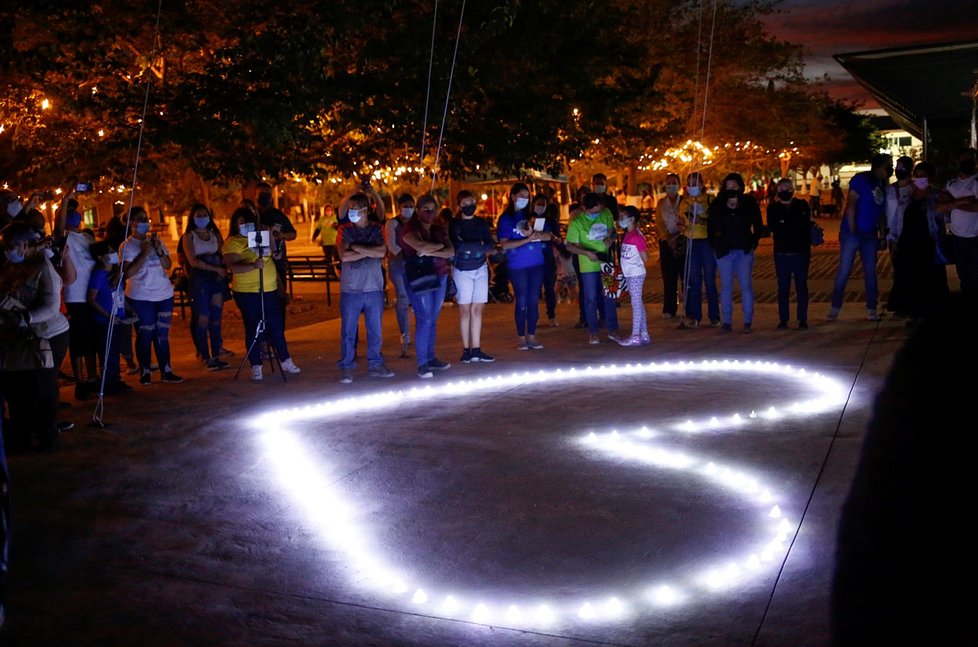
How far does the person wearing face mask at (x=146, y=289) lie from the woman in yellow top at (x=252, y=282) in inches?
26.0

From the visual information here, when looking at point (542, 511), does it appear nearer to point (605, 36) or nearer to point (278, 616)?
point (278, 616)

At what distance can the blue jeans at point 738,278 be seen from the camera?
38.9 feet

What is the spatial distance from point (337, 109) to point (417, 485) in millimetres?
9632

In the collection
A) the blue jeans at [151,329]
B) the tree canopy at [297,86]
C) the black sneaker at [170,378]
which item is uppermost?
the tree canopy at [297,86]

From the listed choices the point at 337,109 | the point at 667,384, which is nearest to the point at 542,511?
the point at 667,384

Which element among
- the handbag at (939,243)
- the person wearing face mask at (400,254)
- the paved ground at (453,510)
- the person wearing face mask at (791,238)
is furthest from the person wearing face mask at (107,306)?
the handbag at (939,243)

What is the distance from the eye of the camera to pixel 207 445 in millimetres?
7812

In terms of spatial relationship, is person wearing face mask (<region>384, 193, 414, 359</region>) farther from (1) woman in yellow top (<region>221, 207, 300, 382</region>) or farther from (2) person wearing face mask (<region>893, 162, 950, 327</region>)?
(2) person wearing face mask (<region>893, 162, 950, 327</region>)

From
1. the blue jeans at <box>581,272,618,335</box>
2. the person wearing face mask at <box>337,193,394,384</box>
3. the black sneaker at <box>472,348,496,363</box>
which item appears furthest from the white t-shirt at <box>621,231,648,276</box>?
the person wearing face mask at <box>337,193,394,384</box>

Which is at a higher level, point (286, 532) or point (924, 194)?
point (924, 194)

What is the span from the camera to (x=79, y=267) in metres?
9.60

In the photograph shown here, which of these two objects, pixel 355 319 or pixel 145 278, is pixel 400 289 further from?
pixel 145 278

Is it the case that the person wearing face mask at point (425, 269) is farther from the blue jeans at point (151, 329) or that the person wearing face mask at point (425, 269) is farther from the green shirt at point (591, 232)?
the blue jeans at point (151, 329)

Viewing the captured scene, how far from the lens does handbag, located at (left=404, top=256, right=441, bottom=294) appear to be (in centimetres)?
1011
